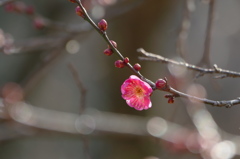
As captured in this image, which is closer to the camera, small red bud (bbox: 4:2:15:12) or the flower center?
the flower center

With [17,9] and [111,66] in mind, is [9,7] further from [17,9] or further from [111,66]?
[111,66]

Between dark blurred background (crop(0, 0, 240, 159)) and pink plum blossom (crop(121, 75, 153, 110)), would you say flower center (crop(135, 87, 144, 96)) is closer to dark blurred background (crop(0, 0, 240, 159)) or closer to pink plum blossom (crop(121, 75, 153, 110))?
pink plum blossom (crop(121, 75, 153, 110))

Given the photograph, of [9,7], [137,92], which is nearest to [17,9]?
[9,7]

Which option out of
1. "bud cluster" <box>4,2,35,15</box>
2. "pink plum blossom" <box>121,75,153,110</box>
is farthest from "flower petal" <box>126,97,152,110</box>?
"bud cluster" <box>4,2,35,15</box>

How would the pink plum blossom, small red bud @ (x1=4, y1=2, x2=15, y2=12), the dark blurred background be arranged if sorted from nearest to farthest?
the pink plum blossom
small red bud @ (x1=4, y1=2, x2=15, y2=12)
the dark blurred background

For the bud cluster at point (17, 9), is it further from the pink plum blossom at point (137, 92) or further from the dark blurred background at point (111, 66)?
the pink plum blossom at point (137, 92)

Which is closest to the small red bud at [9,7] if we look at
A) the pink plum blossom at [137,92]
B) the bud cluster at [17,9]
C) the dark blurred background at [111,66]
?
the bud cluster at [17,9]
